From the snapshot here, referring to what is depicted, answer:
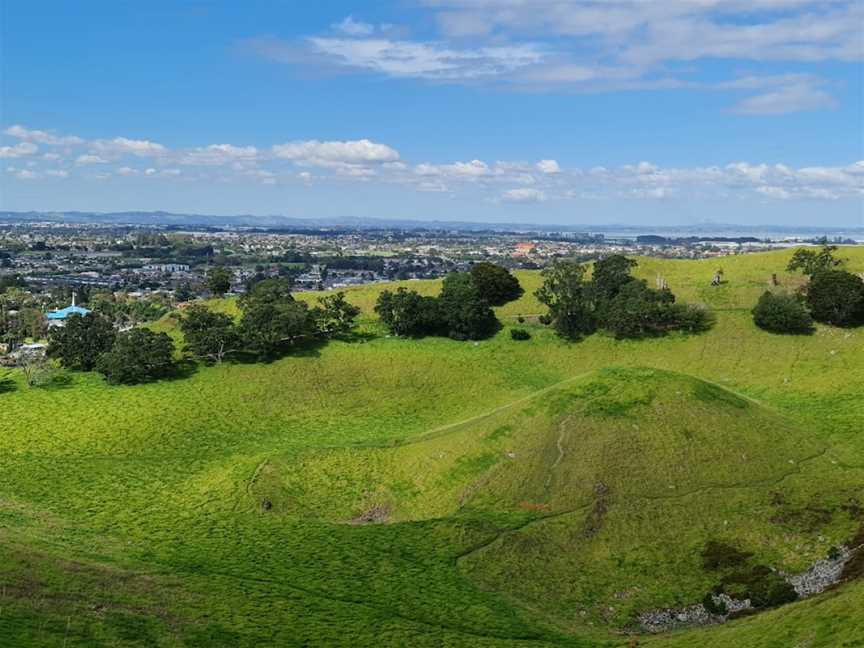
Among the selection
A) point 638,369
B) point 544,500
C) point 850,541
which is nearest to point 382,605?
point 544,500

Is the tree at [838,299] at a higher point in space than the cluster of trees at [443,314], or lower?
higher

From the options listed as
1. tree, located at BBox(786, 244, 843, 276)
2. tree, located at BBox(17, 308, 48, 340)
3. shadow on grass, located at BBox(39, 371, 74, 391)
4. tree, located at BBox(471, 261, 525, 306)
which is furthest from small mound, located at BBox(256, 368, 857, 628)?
tree, located at BBox(17, 308, 48, 340)

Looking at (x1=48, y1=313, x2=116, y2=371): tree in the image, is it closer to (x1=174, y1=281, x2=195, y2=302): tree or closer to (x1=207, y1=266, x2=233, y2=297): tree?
(x1=207, y1=266, x2=233, y2=297): tree

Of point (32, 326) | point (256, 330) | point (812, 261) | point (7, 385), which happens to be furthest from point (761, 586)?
point (32, 326)

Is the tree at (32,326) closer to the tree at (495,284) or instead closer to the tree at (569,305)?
the tree at (495,284)

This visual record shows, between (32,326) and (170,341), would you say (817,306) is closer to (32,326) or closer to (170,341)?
(170,341)

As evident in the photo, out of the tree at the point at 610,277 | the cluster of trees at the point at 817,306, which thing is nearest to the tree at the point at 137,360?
the tree at the point at 610,277
